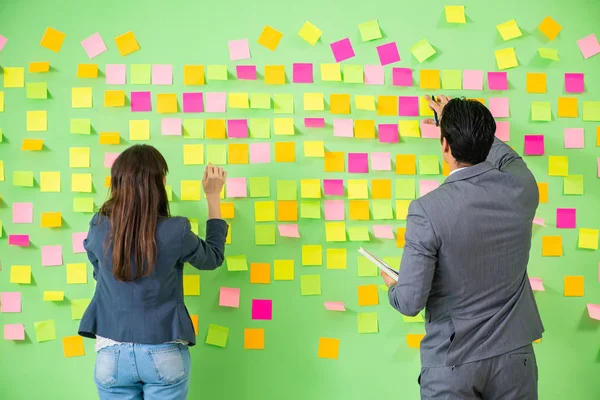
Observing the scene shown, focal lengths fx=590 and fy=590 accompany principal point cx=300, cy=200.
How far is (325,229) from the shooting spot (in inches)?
85.9

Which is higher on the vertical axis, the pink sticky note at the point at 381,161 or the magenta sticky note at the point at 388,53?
the magenta sticky note at the point at 388,53

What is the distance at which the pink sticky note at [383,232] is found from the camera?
2.20 m

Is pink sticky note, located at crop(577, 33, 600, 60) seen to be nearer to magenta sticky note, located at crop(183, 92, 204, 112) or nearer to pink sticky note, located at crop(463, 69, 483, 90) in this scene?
pink sticky note, located at crop(463, 69, 483, 90)

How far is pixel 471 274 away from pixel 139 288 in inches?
34.4

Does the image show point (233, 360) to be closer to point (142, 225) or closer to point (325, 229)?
point (325, 229)

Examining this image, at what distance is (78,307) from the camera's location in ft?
7.07

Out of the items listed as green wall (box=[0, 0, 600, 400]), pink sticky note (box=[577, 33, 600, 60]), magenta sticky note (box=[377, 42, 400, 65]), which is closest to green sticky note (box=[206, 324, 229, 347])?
green wall (box=[0, 0, 600, 400])

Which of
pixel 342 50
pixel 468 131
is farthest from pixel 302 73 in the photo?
pixel 468 131

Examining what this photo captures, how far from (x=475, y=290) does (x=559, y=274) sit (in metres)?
0.97

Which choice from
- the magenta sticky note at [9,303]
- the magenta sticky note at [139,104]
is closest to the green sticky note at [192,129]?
the magenta sticky note at [139,104]

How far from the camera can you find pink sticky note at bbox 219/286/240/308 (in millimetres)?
2154

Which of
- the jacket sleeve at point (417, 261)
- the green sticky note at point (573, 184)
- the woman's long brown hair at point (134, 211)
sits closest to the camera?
the jacket sleeve at point (417, 261)

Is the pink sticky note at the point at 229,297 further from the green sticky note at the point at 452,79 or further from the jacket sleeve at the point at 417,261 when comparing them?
the green sticky note at the point at 452,79

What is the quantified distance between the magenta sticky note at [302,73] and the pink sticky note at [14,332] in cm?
135
